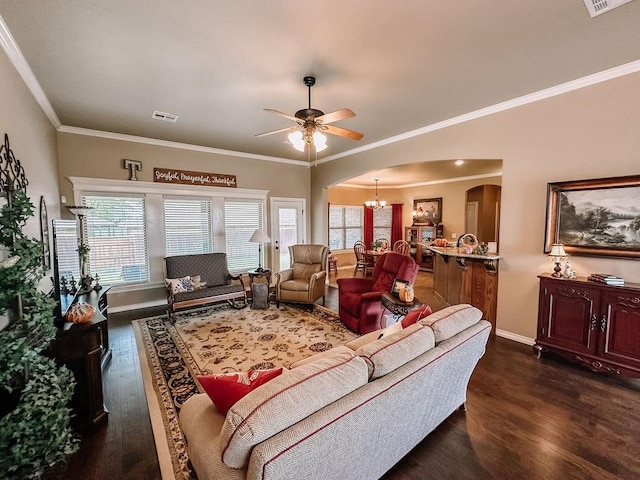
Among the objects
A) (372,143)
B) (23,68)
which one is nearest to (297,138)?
(23,68)

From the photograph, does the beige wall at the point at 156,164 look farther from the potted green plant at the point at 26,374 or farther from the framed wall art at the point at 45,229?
the potted green plant at the point at 26,374

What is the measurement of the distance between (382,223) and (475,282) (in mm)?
6256

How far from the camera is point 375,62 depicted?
2.66 m

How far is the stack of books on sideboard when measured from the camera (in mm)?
2689

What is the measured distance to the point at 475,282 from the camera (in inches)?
161

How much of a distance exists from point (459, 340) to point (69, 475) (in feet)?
8.47

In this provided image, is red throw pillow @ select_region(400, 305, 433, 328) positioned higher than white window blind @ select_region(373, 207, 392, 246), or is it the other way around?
white window blind @ select_region(373, 207, 392, 246)

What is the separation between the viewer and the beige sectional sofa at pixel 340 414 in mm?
1008

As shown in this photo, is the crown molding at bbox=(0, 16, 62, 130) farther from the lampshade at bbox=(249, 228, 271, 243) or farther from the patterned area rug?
the lampshade at bbox=(249, 228, 271, 243)

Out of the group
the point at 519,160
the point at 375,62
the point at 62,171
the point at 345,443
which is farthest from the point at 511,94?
the point at 62,171

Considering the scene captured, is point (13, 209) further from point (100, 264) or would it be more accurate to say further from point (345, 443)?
point (100, 264)

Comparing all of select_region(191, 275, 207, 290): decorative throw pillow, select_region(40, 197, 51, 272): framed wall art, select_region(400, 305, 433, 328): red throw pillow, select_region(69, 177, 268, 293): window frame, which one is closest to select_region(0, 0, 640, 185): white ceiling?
select_region(69, 177, 268, 293): window frame

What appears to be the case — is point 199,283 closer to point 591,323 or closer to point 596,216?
point 591,323

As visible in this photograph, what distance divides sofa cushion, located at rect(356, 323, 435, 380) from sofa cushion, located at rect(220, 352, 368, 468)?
0.31ft
